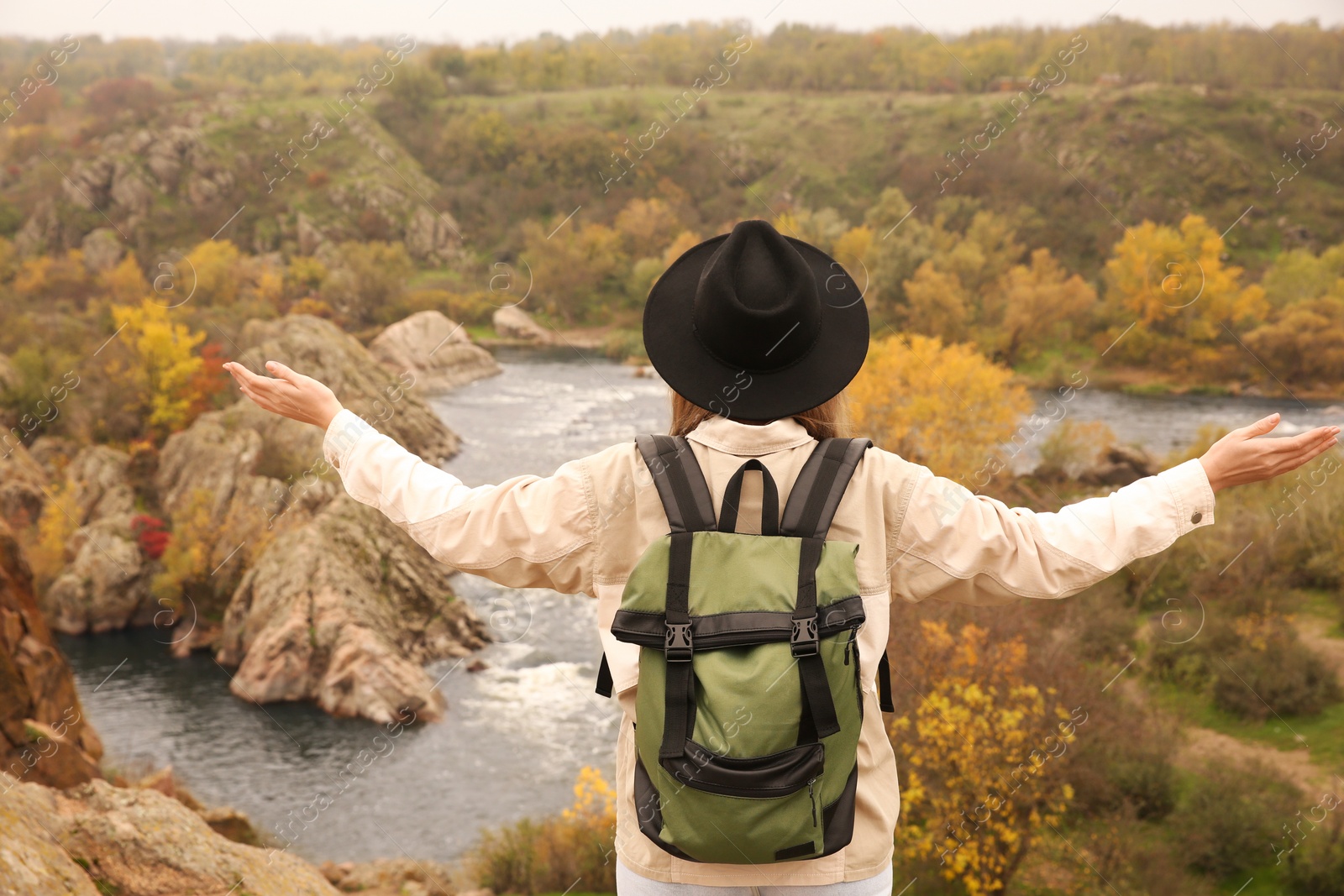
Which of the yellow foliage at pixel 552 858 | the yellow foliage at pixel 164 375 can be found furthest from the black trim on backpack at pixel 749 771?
the yellow foliage at pixel 164 375

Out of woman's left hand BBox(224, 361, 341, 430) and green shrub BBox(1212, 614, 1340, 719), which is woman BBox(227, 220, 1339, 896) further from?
green shrub BBox(1212, 614, 1340, 719)

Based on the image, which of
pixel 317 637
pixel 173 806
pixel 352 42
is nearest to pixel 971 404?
pixel 317 637

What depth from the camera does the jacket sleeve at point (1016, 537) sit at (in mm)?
1808

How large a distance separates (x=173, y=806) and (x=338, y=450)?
3320 millimetres

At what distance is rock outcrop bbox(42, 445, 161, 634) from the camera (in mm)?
29641

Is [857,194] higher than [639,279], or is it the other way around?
[857,194]

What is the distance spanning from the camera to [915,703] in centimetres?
1398

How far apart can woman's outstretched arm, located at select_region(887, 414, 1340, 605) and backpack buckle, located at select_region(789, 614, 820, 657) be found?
0.90 feet

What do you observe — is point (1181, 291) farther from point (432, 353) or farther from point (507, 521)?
point (507, 521)

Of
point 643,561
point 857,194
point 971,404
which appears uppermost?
point 857,194

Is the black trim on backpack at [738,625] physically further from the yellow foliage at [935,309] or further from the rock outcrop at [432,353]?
the rock outcrop at [432,353]

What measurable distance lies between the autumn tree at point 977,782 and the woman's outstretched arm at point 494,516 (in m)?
9.57

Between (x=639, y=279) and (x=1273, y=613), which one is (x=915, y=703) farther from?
(x=639, y=279)

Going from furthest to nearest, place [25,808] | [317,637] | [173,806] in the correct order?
[317,637]
[173,806]
[25,808]
